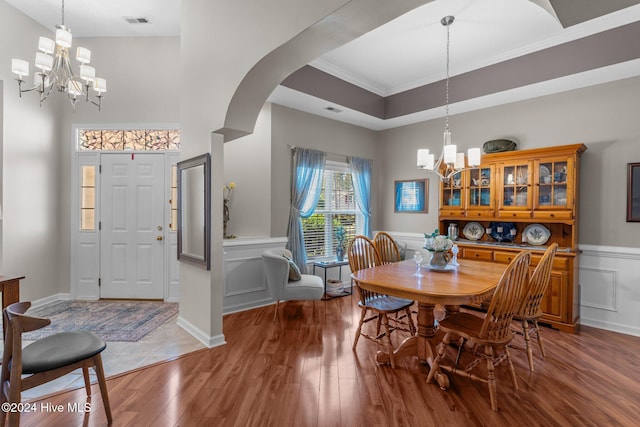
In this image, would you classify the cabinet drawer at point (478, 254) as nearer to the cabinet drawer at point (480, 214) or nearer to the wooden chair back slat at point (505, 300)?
the cabinet drawer at point (480, 214)

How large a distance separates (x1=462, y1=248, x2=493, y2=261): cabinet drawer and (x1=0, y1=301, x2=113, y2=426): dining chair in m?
4.12

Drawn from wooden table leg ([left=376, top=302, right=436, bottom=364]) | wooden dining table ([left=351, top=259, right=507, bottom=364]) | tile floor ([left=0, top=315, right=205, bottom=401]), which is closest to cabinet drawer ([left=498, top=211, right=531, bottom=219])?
wooden dining table ([left=351, top=259, right=507, bottom=364])

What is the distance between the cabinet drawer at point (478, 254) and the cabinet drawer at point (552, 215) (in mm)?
694

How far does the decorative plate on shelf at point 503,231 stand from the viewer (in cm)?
428

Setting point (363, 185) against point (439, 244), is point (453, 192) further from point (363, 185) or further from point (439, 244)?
point (439, 244)

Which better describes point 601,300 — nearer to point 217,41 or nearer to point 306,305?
point 306,305

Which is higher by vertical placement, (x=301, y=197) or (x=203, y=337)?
(x=301, y=197)

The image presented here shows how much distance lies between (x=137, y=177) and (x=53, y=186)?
44.1 inches

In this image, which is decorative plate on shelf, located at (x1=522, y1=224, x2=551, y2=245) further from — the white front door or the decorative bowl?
the white front door

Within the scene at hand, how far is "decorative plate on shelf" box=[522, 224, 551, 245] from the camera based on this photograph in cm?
402

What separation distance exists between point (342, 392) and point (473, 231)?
3.25 meters

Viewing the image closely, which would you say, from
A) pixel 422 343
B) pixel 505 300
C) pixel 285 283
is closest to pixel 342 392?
pixel 422 343

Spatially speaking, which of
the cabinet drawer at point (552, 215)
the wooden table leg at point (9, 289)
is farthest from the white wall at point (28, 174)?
the cabinet drawer at point (552, 215)

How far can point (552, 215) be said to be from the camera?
148 inches
